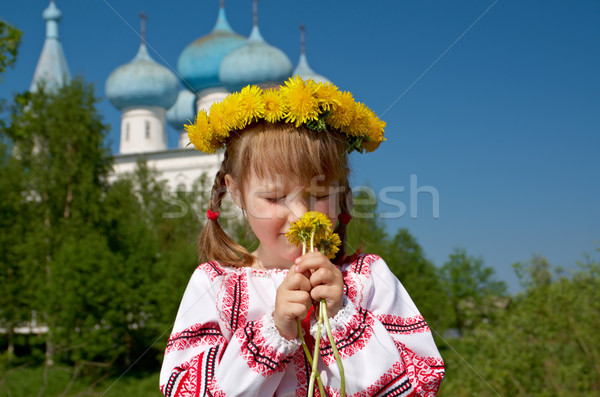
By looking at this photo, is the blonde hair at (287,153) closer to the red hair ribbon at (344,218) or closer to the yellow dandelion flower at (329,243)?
Result: the red hair ribbon at (344,218)

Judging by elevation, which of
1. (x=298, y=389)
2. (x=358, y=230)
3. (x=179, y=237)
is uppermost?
(x=179, y=237)

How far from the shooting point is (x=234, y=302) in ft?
6.32

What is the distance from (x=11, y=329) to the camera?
14.5m

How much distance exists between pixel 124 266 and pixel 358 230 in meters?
12.3

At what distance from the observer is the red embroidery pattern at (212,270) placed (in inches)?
80.4

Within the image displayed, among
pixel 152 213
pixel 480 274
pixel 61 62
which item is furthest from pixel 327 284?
pixel 61 62

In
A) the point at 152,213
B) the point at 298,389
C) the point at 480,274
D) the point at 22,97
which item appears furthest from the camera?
the point at 152,213

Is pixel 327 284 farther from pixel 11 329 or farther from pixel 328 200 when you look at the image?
pixel 11 329

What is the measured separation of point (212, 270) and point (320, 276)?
615 millimetres

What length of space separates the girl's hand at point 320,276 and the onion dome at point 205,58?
2391cm

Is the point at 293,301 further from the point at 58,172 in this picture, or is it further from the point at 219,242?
the point at 58,172

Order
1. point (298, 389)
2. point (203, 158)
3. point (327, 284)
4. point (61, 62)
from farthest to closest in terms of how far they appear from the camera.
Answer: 1. point (61, 62)
2. point (203, 158)
3. point (298, 389)
4. point (327, 284)

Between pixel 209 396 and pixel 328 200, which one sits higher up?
pixel 328 200

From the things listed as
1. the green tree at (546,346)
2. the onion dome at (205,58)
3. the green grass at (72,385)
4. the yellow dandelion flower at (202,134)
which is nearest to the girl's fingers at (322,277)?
the yellow dandelion flower at (202,134)
